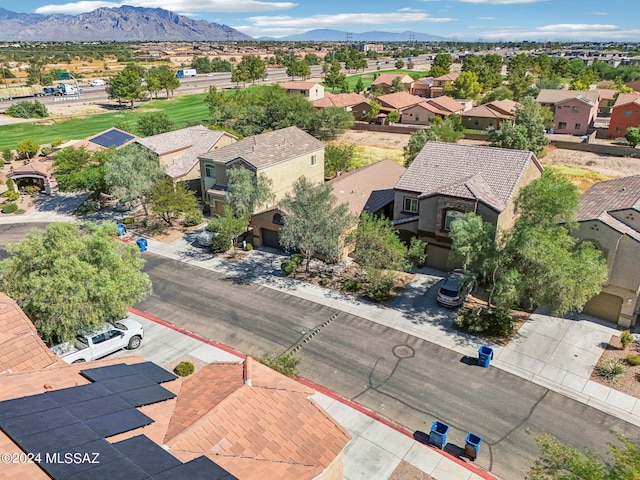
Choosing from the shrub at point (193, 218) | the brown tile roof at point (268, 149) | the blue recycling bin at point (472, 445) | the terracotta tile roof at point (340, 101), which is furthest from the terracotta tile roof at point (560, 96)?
the blue recycling bin at point (472, 445)

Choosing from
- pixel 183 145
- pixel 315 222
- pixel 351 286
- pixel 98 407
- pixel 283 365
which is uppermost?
pixel 183 145

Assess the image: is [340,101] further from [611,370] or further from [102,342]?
[611,370]

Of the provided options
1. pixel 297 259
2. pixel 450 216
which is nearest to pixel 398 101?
pixel 450 216

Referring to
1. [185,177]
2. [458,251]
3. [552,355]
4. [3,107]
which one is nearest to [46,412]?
[458,251]

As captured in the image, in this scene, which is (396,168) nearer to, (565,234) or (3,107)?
(565,234)

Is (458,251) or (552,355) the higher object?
(458,251)
